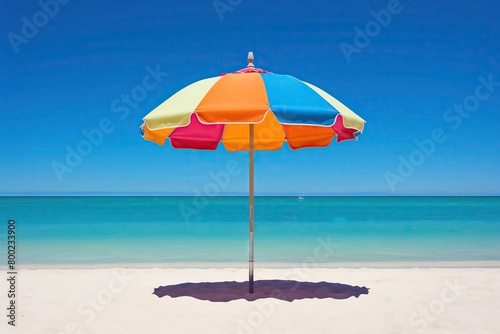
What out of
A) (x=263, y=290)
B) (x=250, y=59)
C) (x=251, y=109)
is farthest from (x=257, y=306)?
(x=250, y=59)

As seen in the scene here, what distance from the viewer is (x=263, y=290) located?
5.43 m

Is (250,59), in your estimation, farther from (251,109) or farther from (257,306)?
(257,306)

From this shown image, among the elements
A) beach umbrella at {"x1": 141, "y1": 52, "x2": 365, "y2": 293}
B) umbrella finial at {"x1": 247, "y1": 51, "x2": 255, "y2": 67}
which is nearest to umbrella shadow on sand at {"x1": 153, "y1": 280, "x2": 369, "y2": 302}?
beach umbrella at {"x1": 141, "y1": 52, "x2": 365, "y2": 293}

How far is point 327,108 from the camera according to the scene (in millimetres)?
4324

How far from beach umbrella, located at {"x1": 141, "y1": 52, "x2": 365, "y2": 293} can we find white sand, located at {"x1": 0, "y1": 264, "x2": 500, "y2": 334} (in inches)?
32.7

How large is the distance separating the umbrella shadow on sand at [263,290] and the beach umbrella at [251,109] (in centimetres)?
26

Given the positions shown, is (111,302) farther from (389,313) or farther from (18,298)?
(389,313)

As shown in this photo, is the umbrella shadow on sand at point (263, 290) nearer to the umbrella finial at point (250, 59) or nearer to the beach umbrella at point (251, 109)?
the beach umbrella at point (251, 109)

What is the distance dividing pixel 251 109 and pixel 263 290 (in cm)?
231

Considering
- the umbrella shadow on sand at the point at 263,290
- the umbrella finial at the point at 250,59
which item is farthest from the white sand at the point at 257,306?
the umbrella finial at the point at 250,59

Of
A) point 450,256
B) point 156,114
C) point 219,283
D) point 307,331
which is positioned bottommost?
point 450,256

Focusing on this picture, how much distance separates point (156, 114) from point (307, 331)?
90.7 inches

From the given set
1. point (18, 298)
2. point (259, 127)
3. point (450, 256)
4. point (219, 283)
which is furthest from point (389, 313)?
point (450, 256)

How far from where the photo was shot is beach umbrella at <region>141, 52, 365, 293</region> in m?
4.09
